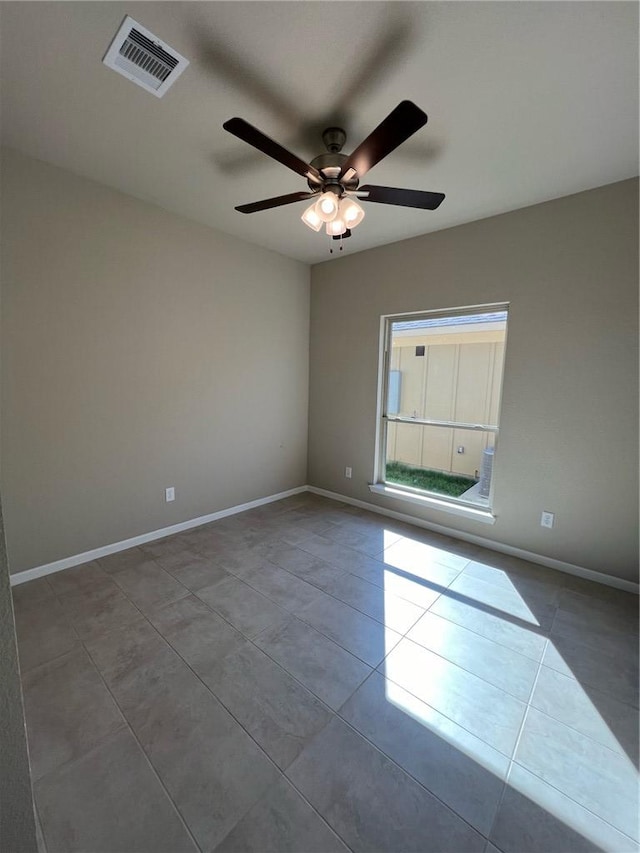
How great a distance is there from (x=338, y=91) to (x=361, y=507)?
327 centimetres

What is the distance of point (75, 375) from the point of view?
2447mm

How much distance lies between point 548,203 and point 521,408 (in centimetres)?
147

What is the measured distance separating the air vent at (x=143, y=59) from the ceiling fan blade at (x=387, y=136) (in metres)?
0.81

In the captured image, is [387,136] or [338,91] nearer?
[387,136]

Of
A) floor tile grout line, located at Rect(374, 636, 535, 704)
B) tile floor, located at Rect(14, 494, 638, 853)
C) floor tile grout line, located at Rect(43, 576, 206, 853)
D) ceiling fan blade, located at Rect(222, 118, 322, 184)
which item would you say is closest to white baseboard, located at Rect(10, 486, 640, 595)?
tile floor, located at Rect(14, 494, 638, 853)

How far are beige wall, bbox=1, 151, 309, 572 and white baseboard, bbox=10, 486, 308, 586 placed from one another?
54 mm

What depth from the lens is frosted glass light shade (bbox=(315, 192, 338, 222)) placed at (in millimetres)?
1787

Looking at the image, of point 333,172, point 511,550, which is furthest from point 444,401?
point 333,172

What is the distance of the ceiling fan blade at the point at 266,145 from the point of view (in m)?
1.33

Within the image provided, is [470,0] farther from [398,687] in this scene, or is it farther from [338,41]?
[398,687]

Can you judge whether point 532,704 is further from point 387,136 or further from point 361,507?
point 387,136

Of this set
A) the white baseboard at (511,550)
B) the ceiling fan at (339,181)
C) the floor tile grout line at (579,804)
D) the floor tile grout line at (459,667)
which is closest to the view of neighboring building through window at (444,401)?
the white baseboard at (511,550)

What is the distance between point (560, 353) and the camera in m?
2.54

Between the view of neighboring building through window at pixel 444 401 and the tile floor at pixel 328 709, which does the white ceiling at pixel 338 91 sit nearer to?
the view of neighboring building through window at pixel 444 401
